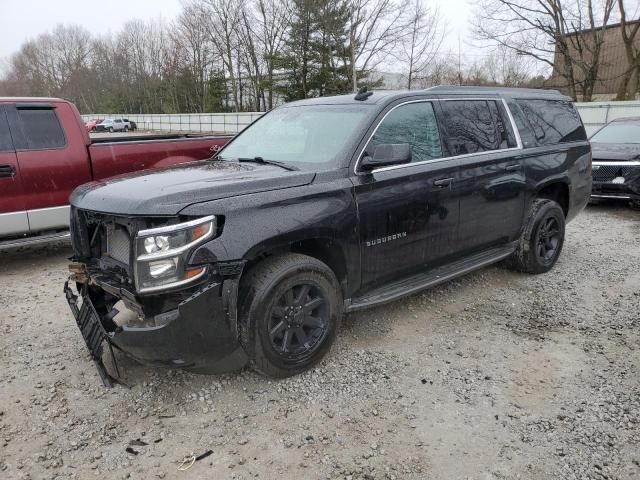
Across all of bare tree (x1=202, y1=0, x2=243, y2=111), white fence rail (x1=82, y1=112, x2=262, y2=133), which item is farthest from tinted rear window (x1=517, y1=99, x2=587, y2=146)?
bare tree (x1=202, y1=0, x2=243, y2=111)

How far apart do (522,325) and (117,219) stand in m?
3.31

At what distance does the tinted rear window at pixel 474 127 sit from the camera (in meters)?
4.20

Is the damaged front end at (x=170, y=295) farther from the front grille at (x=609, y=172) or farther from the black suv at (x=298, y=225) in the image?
the front grille at (x=609, y=172)

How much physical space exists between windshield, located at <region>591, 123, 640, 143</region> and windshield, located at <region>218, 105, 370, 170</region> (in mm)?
8112

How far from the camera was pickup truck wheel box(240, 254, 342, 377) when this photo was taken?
3010 mm

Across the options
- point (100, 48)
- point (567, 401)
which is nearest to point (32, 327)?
point (567, 401)

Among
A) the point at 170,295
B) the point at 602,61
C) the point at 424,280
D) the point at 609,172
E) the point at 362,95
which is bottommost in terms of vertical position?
the point at 424,280

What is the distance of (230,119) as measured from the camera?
32562mm

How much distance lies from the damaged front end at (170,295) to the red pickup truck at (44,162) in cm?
314

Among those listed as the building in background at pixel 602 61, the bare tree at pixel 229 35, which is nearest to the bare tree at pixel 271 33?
the bare tree at pixel 229 35

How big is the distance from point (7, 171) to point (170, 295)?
3.88m

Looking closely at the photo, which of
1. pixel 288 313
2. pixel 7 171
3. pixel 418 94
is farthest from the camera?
pixel 7 171

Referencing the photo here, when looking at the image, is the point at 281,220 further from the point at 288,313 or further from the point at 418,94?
the point at 418,94

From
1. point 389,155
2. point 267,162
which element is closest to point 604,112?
point 389,155
